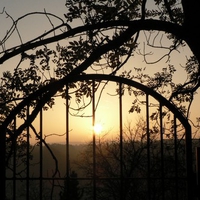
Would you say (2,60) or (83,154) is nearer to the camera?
(2,60)

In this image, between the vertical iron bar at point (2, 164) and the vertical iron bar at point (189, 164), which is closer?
the vertical iron bar at point (189, 164)

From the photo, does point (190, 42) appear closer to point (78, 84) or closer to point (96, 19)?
point (96, 19)

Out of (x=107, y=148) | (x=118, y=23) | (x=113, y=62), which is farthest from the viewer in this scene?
(x=107, y=148)

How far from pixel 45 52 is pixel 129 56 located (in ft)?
4.42

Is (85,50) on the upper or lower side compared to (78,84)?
upper

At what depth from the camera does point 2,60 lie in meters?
3.92

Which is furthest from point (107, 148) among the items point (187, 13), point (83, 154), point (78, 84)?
point (187, 13)

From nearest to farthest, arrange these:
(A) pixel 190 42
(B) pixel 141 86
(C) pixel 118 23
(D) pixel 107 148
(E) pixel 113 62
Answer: (B) pixel 141 86
(C) pixel 118 23
(A) pixel 190 42
(E) pixel 113 62
(D) pixel 107 148

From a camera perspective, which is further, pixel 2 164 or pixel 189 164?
pixel 2 164

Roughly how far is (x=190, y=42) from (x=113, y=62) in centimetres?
172

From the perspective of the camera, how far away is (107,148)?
21.2 metres

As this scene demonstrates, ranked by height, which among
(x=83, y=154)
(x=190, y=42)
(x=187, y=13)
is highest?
(x=187, y=13)

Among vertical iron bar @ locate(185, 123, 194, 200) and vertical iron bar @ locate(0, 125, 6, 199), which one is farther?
vertical iron bar @ locate(0, 125, 6, 199)

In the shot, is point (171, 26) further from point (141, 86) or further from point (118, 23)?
point (141, 86)
